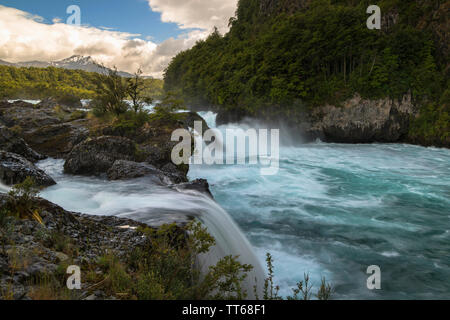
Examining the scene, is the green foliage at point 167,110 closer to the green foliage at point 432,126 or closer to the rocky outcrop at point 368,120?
the rocky outcrop at point 368,120

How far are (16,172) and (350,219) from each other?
33.1 ft

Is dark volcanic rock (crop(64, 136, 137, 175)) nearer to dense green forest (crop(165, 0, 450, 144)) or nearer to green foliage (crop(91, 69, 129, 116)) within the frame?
green foliage (crop(91, 69, 129, 116))

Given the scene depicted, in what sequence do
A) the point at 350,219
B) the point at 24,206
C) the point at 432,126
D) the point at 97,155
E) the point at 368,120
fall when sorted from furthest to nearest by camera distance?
the point at 368,120 → the point at 432,126 → the point at 97,155 → the point at 350,219 → the point at 24,206

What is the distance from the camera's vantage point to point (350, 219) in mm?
8602

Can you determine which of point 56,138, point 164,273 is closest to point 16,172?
point 164,273

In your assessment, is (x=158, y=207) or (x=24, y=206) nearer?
(x=24, y=206)

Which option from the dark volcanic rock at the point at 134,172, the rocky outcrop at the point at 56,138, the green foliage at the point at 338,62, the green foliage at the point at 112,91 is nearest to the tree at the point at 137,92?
the green foliage at the point at 112,91

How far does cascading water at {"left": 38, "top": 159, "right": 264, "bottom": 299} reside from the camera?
509cm

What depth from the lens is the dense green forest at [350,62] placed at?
22.6 metres

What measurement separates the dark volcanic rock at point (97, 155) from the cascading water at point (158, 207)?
3.98 feet

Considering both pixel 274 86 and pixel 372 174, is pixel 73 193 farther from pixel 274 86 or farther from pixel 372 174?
pixel 274 86

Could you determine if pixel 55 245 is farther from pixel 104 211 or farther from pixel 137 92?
pixel 137 92

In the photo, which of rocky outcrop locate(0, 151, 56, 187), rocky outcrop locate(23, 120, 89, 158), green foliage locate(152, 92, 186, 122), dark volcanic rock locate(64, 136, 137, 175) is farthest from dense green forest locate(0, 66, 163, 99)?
rocky outcrop locate(0, 151, 56, 187)
